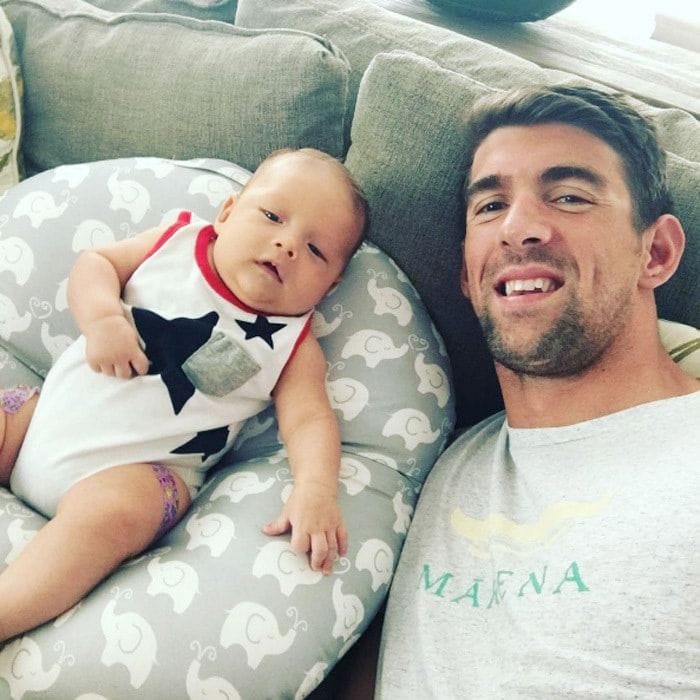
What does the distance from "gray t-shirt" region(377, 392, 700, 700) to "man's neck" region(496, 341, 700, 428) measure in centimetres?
3

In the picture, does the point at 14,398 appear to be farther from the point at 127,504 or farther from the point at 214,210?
the point at 214,210

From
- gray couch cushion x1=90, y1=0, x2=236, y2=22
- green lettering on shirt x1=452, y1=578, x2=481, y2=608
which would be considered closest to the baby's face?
green lettering on shirt x1=452, y1=578, x2=481, y2=608

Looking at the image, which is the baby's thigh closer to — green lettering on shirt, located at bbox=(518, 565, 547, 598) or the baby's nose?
the baby's nose

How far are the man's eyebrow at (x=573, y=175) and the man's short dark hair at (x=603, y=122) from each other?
5 centimetres

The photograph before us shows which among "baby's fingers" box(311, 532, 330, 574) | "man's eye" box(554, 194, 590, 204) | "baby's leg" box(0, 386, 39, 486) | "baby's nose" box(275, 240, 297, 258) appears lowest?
"baby's leg" box(0, 386, 39, 486)

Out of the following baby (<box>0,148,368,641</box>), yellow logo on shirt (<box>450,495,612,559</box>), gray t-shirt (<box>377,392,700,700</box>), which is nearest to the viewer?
gray t-shirt (<box>377,392,700,700</box>)

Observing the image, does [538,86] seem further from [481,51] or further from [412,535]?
[412,535]

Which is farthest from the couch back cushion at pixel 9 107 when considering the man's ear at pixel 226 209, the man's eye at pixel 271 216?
the man's eye at pixel 271 216

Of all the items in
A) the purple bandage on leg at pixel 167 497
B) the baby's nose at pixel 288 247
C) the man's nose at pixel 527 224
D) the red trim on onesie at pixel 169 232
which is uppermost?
the man's nose at pixel 527 224

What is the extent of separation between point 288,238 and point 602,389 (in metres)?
0.50

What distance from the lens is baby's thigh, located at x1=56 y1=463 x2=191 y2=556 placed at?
3.15 feet

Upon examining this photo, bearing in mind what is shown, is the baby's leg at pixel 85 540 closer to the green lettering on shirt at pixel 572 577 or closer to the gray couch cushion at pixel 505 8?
the green lettering on shirt at pixel 572 577

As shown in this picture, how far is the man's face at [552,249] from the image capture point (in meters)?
1.09

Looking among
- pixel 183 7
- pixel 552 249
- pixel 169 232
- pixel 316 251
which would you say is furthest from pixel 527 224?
pixel 183 7
